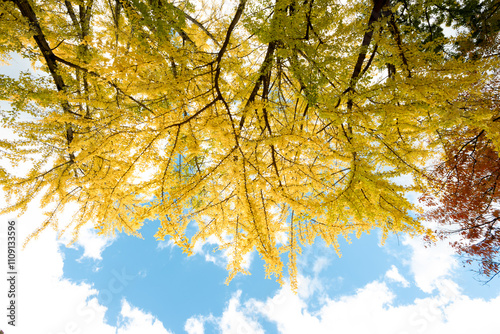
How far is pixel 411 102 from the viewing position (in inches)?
82.8

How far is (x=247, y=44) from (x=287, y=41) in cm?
208

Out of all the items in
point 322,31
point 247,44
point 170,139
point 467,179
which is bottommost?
point 170,139

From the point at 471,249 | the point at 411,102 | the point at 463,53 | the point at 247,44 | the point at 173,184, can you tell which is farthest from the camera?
the point at 471,249

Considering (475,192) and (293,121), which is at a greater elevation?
(475,192)

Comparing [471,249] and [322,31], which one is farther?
[471,249]

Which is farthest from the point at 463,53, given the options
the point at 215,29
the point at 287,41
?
the point at 215,29

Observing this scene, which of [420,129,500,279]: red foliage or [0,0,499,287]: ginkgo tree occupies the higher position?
[420,129,500,279]: red foliage

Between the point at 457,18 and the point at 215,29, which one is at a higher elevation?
the point at 457,18

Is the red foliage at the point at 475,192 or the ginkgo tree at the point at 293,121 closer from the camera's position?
the ginkgo tree at the point at 293,121

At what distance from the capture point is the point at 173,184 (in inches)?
122

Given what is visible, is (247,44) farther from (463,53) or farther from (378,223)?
(463,53)

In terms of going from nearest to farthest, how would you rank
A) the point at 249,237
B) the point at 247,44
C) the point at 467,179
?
the point at 249,237 < the point at 247,44 < the point at 467,179

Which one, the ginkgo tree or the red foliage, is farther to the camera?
the red foliage

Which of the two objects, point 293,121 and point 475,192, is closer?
point 293,121
